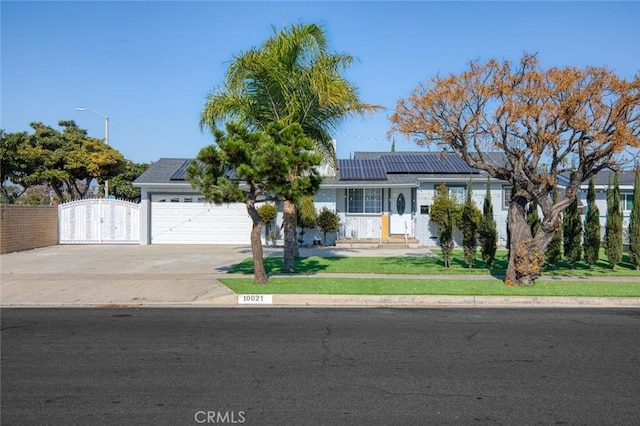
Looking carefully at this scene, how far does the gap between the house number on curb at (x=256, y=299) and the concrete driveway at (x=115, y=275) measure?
0.19m

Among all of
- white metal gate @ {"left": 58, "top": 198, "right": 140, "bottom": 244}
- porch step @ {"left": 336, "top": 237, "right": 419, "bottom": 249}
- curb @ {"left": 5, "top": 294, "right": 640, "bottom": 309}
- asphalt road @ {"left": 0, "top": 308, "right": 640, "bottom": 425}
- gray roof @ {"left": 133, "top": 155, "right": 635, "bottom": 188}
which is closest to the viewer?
asphalt road @ {"left": 0, "top": 308, "right": 640, "bottom": 425}

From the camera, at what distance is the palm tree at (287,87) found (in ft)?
54.9

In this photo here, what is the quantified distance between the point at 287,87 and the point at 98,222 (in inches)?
549

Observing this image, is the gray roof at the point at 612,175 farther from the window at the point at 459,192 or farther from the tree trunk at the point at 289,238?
the tree trunk at the point at 289,238

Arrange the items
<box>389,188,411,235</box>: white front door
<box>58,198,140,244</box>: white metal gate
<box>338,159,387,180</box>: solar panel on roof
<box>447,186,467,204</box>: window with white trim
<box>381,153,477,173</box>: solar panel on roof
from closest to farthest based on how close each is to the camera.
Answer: <box>58,198,140,244</box>: white metal gate, <box>447,186,467,204</box>: window with white trim, <box>338,159,387,180</box>: solar panel on roof, <box>389,188,411,235</box>: white front door, <box>381,153,477,173</box>: solar panel on roof

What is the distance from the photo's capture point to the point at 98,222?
26.7 m

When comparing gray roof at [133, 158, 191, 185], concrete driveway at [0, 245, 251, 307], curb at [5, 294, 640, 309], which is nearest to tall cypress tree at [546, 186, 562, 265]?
curb at [5, 294, 640, 309]

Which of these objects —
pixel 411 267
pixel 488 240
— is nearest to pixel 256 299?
pixel 411 267

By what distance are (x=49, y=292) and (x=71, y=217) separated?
13745 millimetres

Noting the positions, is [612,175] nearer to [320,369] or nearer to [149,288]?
[149,288]

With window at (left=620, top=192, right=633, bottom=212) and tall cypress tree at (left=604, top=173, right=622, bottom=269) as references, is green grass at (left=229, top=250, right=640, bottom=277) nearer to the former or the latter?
tall cypress tree at (left=604, top=173, right=622, bottom=269)

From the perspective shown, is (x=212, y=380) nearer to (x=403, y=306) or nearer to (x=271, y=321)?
(x=271, y=321)

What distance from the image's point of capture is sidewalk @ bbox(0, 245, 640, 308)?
12547mm

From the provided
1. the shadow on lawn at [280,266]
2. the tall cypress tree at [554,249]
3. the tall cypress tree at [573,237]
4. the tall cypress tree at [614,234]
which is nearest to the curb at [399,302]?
the shadow on lawn at [280,266]
